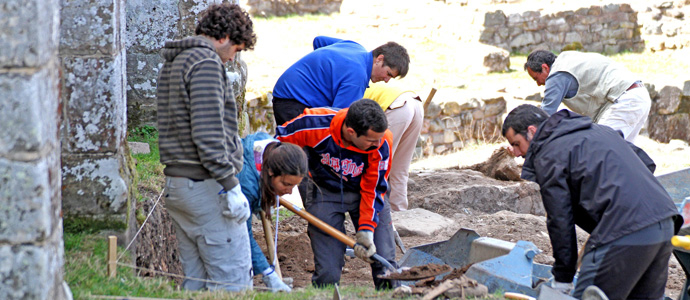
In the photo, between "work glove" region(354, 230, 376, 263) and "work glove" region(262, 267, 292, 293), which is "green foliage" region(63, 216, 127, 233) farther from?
"work glove" region(354, 230, 376, 263)

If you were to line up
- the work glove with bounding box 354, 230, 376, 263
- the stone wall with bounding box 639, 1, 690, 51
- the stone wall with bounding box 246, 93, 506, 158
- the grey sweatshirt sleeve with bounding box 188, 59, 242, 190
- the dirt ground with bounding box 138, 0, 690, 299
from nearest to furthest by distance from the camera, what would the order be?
the grey sweatshirt sleeve with bounding box 188, 59, 242, 190, the work glove with bounding box 354, 230, 376, 263, the dirt ground with bounding box 138, 0, 690, 299, the stone wall with bounding box 246, 93, 506, 158, the stone wall with bounding box 639, 1, 690, 51

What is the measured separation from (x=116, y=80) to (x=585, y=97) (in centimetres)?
389

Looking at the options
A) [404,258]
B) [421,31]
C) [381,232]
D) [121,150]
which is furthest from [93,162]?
[421,31]

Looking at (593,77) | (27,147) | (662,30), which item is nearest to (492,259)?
(27,147)

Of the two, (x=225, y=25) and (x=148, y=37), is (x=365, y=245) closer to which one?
(x=225, y=25)

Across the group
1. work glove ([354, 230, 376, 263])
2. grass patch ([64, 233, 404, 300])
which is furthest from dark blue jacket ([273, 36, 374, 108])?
grass patch ([64, 233, 404, 300])

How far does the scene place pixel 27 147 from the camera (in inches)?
85.3

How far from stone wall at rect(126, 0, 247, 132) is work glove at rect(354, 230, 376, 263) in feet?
8.30

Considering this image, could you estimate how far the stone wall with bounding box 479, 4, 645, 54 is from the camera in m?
13.6

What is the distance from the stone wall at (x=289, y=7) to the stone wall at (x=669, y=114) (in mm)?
7628

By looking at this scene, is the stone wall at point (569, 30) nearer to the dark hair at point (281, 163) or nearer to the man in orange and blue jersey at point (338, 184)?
the man in orange and blue jersey at point (338, 184)

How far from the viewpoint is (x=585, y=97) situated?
5.55 metres

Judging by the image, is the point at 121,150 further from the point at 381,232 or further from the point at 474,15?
the point at 474,15

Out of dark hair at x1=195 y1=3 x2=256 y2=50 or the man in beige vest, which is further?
the man in beige vest
